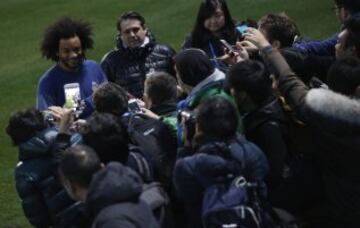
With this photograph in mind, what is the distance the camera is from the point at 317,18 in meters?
17.3

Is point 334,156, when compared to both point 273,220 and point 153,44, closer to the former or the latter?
point 273,220

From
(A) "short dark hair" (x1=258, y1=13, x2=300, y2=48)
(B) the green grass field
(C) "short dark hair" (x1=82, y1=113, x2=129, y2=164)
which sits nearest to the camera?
(C) "short dark hair" (x1=82, y1=113, x2=129, y2=164)

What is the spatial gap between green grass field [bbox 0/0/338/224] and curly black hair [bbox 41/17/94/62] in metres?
3.41

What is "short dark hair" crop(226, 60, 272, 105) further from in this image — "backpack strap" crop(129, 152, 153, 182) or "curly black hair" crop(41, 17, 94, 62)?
"curly black hair" crop(41, 17, 94, 62)

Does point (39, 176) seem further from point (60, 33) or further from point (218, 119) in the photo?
point (218, 119)

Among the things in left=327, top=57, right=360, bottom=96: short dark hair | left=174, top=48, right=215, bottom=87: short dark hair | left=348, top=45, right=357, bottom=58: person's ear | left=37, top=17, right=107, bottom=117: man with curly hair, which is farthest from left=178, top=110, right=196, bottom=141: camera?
left=37, top=17, right=107, bottom=117: man with curly hair

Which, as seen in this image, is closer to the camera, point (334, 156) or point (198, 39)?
point (334, 156)

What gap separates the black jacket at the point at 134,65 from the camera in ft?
24.5

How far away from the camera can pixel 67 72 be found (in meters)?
7.00

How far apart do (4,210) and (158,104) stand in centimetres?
371

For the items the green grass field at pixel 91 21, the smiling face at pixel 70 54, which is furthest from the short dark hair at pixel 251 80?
the green grass field at pixel 91 21

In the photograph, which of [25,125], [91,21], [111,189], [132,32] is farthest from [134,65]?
[91,21]

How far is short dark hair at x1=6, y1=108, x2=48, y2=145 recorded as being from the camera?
19.0 feet

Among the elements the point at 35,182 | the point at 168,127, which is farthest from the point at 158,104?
the point at 35,182
